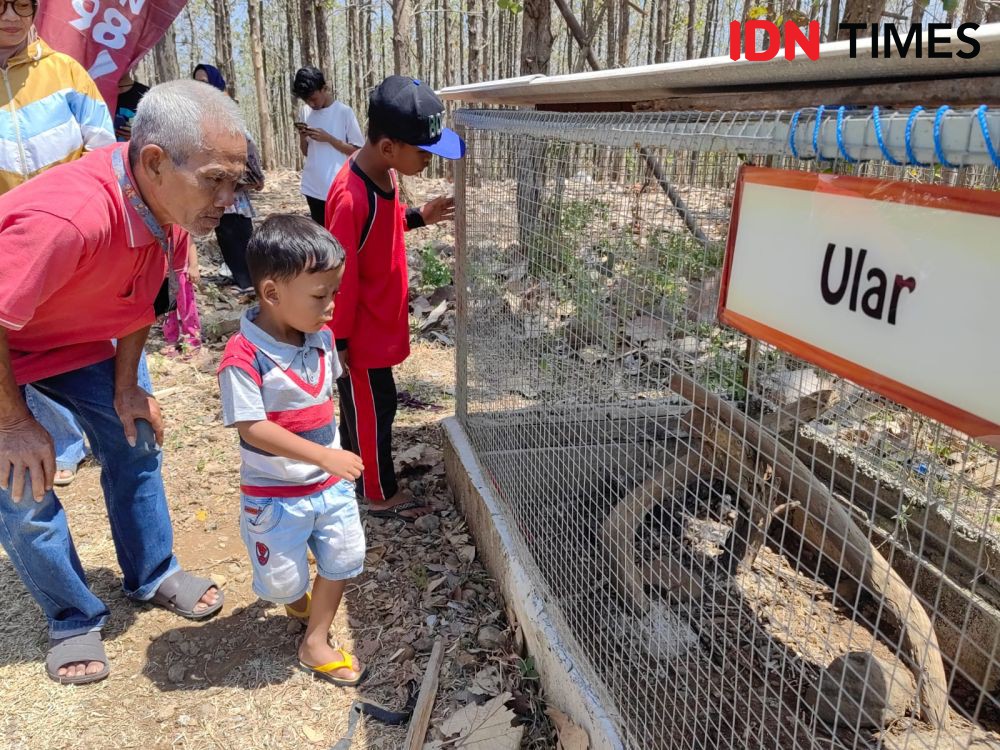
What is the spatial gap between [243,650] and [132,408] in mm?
986

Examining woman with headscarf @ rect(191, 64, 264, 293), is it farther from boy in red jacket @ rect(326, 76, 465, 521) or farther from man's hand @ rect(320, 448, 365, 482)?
man's hand @ rect(320, 448, 365, 482)

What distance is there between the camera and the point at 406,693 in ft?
8.21

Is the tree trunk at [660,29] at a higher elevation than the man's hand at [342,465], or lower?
Result: higher

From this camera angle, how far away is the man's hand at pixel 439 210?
3.38 meters

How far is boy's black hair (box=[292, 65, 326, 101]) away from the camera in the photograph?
20.7 ft

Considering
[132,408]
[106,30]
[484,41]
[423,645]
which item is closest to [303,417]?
[132,408]

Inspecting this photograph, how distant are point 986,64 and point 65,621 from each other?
3015 mm

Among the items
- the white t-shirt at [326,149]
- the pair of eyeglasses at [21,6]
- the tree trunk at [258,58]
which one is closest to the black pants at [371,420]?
the pair of eyeglasses at [21,6]

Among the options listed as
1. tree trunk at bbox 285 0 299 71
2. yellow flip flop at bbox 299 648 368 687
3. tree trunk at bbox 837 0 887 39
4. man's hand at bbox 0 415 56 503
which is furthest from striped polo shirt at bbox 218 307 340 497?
tree trunk at bbox 285 0 299 71

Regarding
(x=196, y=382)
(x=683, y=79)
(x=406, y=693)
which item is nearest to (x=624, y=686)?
(x=406, y=693)

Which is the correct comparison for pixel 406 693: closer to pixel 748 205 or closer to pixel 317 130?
pixel 748 205

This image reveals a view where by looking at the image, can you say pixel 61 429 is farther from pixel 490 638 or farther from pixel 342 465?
pixel 490 638

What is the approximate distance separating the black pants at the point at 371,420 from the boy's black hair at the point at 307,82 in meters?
4.06

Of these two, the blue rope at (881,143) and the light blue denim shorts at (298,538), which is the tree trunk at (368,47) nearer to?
the light blue denim shorts at (298,538)
